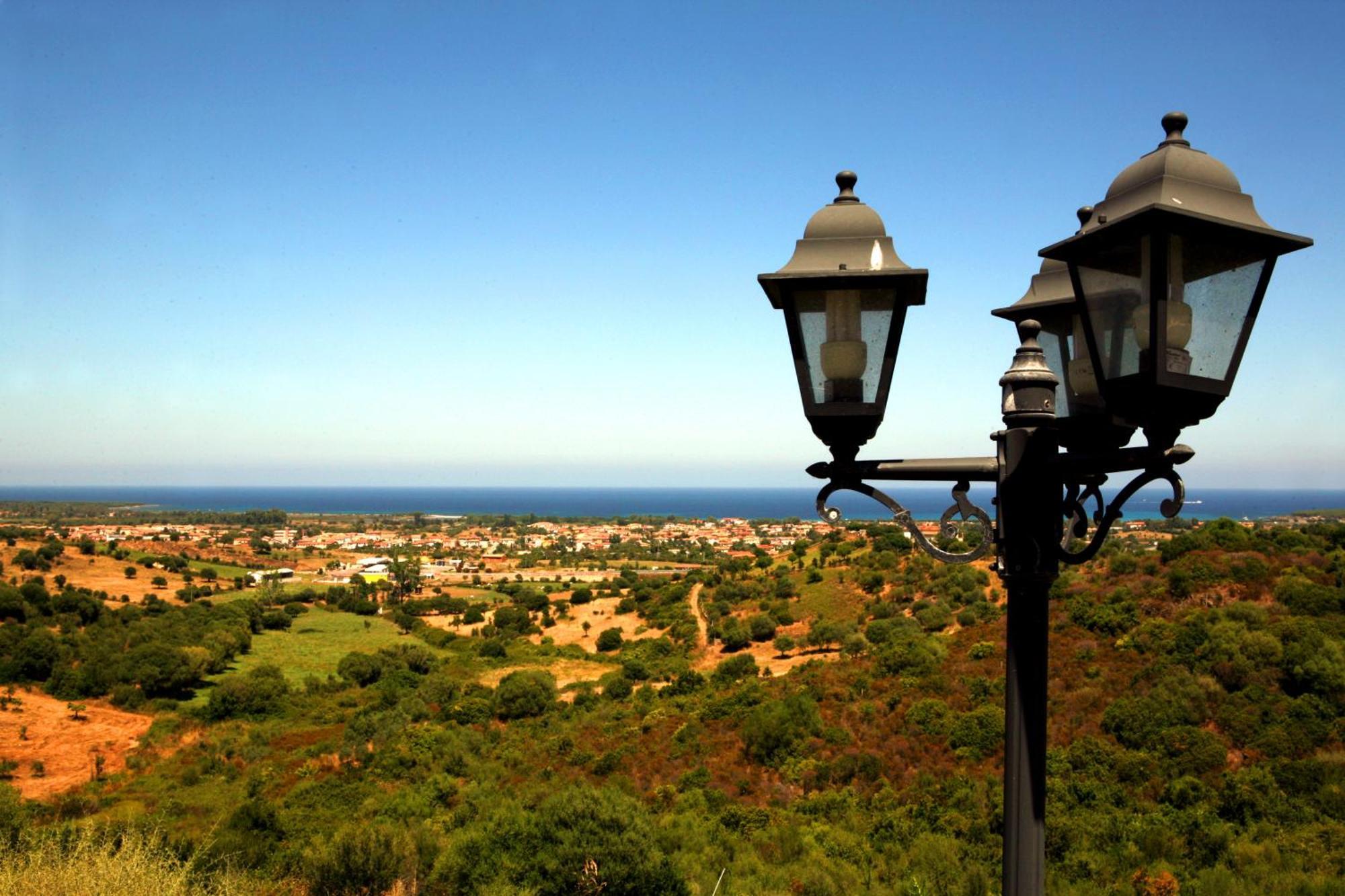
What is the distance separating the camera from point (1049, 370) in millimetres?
2156

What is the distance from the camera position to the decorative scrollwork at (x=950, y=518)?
211 cm

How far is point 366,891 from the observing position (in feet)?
36.3

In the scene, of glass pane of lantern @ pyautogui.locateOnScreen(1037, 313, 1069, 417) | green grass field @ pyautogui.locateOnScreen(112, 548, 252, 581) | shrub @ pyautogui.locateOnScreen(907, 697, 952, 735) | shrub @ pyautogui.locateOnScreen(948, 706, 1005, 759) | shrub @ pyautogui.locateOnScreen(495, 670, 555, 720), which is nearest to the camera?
glass pane of lantern @ pyautogui.locateOnScreen(1037, 313, 1069, 417)

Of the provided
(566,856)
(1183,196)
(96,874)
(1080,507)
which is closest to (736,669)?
(566,856)

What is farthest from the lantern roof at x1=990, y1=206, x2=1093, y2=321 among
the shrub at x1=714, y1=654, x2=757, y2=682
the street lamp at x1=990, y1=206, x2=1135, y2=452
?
the shrub at x1=714, y1=654, x2=757, y2=682

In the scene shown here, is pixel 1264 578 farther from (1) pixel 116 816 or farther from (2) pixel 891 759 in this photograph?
(1) pixel 116 816

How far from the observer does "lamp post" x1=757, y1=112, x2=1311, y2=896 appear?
180cm

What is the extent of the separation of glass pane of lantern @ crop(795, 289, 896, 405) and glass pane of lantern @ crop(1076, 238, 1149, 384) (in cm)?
52

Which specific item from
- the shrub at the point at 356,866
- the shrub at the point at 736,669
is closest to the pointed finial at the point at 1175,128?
the shrub at the point at 356,866

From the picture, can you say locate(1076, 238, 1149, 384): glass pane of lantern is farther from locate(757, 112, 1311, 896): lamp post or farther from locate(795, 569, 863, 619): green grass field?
locate(795, 569, 863, 619): green grass field

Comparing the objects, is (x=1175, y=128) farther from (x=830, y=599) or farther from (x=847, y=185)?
(x=830, y=599)

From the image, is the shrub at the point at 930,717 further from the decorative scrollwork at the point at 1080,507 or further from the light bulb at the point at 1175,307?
the light bulb at the point at 1175,307

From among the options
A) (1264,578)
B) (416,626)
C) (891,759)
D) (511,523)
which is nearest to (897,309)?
(891,759)

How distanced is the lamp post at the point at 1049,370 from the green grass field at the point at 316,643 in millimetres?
32688
